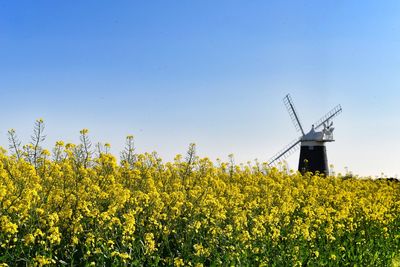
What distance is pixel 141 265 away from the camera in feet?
20.5

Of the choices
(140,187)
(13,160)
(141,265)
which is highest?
(13,160)

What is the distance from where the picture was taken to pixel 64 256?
6297mm

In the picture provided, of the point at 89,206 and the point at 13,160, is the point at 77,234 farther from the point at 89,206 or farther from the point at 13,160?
the point at 13,160

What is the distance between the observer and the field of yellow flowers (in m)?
6.28

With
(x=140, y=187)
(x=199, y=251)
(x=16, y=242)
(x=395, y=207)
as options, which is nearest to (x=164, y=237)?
(x=199, y=251)

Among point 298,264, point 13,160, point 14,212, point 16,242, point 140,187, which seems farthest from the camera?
point 13,160

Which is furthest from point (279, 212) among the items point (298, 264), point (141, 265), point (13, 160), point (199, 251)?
point (13, 160)

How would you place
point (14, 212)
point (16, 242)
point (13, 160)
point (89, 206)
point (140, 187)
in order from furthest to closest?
1. point (13, 160)
2. point (140, 187)
3. point (89, 206)
4. point (14, 212)
5. point (16, 242)

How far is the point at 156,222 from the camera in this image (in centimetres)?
711

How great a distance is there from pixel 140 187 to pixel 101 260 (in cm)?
301

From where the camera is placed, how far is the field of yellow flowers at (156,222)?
628cm

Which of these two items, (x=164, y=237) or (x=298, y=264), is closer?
(x=164, y=237)

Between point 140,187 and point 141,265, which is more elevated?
point 140,187

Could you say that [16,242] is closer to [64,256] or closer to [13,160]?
[64,256]
